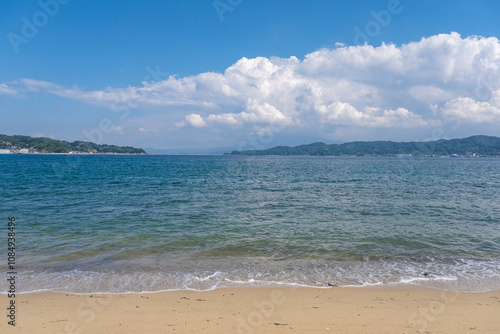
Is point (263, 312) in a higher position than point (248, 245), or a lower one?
higher

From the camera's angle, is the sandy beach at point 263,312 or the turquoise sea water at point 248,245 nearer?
the sandy beach at point 263,312

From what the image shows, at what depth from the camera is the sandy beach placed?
302 inches

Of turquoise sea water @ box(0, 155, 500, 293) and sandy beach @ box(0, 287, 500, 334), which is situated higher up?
sandy beach @ box(0, 287, 500, 334)

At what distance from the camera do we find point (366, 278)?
11.2 metres

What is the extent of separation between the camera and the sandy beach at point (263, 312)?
25.2ft

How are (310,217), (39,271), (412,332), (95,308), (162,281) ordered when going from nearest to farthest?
(412,332) < (95,308) < (162,281) < (39,271) < (310,217)

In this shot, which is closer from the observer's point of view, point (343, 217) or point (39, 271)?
point (39, 271)

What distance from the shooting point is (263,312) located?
8.56m

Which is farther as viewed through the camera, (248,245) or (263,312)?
(248,245)

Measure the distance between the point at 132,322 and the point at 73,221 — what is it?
615 inches

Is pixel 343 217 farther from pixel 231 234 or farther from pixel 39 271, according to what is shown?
pixel 39 271

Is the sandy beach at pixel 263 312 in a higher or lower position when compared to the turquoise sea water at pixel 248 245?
higher

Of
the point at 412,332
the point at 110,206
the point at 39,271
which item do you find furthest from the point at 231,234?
the point at 110,206

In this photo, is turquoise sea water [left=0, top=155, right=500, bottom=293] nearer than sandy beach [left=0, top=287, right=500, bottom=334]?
No
